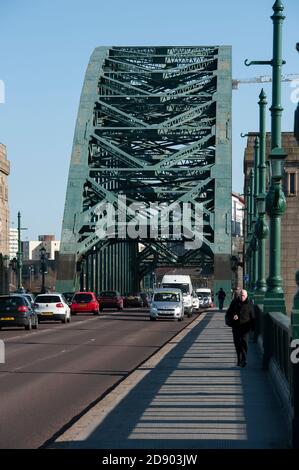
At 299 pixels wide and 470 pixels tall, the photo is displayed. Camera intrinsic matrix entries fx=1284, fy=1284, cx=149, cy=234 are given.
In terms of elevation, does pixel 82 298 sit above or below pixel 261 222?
below

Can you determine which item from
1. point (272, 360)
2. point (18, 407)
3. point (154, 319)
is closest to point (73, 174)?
point (154, 319)

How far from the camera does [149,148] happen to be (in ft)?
309

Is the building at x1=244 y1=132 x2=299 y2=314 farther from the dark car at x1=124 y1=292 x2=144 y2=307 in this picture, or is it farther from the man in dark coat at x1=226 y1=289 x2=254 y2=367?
the man in dark coat at x1=226 y1=289 x2=254 y2=367

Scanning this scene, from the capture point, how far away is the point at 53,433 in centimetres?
1480

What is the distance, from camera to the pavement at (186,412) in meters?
13.5

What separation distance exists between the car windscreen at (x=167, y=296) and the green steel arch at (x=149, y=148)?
20.1m

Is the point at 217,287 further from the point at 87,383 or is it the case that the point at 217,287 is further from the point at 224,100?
the point at 87,383

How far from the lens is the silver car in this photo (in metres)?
60.3

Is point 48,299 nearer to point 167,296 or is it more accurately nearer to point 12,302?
point 167,296

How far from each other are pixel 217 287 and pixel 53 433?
6667 centimetres

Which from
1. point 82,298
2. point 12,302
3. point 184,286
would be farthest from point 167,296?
point 12,302

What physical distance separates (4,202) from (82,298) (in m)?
46.0

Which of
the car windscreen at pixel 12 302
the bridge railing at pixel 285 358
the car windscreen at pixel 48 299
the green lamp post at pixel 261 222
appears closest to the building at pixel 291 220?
the car windscreen at pixel 48 299

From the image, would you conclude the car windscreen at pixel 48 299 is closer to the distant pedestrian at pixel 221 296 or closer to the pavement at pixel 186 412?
the distant pedestrian at pixel 221 296
